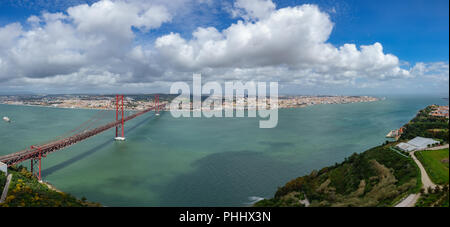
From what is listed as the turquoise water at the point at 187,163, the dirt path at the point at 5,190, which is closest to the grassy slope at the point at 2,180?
the dirt path at the point at 5,190

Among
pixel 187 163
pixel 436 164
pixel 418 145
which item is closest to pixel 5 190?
pixel 187 163

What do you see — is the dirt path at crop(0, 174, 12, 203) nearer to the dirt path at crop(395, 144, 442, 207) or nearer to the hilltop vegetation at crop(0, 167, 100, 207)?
the hilltop vegetation at crop(0, 167, 100, 207)

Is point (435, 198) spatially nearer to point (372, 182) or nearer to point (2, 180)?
point (372, 182)

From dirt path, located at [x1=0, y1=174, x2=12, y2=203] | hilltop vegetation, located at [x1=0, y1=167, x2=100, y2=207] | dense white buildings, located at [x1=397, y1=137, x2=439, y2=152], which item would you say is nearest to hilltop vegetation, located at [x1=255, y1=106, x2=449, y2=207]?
dense white buildings, located at [x1=397, y1=137, x2=439, y2=152]

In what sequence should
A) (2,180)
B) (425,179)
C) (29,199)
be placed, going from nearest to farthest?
(29,199) < (425,179) < (2,180)

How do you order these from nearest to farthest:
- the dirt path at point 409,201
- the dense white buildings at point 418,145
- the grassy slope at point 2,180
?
the dirt path at point 409,201 < the grassy slope at point 2,180 < the dense white buildings at point 418,145

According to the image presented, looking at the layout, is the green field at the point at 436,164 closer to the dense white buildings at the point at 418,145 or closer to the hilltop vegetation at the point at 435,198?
the hilltop vegetation at the point at 435,198
